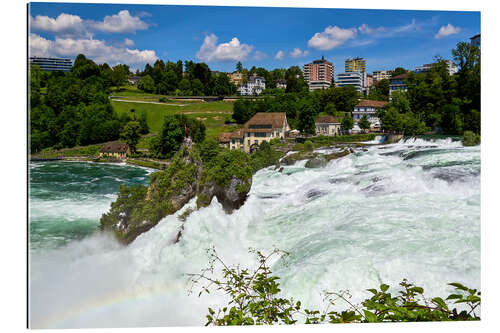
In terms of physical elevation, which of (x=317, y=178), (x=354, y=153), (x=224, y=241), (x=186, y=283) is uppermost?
(x=354, y=153)

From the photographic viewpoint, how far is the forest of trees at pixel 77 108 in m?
3.96

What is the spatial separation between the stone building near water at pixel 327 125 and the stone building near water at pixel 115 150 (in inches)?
100

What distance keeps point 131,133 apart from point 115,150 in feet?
1.02

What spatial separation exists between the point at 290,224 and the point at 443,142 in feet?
7.90

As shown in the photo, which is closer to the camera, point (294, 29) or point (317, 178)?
point (294, 29)

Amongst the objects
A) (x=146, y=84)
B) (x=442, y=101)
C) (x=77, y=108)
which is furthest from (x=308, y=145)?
(x=77, y=108)

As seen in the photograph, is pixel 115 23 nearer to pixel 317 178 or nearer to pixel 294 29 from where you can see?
pixel 294 29

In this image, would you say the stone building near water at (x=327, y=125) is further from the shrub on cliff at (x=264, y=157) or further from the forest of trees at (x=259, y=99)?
the shrub on cliff at (x=264, y=157)

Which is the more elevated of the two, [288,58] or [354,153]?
[288,58]

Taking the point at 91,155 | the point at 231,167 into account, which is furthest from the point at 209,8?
the point at 91,155

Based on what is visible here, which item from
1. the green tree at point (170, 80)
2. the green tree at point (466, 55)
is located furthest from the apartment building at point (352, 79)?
the green tree at point (170, 80)

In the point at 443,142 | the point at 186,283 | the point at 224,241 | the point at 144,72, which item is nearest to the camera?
the point at 186,283

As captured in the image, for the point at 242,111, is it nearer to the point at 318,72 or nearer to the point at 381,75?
the point at 318,72

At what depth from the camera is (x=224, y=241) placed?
426cm
